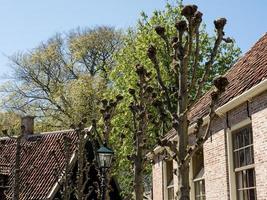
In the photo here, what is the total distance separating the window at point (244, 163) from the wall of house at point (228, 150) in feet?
0.58

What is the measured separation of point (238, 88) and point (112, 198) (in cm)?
1407

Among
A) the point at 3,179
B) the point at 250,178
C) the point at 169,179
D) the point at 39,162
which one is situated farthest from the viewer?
the point at 39,162

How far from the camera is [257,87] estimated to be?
9953mm

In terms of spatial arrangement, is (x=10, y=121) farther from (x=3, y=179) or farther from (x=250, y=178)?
(x=250, y=178)

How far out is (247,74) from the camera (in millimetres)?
12195

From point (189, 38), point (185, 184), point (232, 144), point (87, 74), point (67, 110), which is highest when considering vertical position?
point (87, 74)

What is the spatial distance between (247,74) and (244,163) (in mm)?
2325

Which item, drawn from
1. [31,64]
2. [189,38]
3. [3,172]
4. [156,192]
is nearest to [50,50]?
[31,64]

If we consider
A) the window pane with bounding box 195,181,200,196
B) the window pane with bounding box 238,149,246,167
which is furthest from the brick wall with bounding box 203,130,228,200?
the window pane with bounding box 195,181,200,196

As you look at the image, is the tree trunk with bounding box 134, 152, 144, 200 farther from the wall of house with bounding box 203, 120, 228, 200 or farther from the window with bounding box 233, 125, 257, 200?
the wall of house with bounding box 203, 120, 228, 200

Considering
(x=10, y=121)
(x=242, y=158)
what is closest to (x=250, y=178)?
(x=242, y=158)

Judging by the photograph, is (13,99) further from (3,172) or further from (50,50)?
(3,172)

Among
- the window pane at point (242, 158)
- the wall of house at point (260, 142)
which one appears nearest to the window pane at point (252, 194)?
the wall of house at point (260, 142)

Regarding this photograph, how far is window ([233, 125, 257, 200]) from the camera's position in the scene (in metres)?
10.8
